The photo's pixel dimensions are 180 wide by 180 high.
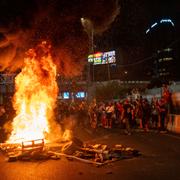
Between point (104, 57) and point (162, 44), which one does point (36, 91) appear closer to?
point (104, 57)

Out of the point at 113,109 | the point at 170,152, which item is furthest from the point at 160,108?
the point at 170,152

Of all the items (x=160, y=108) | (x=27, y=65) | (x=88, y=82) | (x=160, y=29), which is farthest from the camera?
(x=160, y=29)

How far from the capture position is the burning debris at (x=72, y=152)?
31.7 feet

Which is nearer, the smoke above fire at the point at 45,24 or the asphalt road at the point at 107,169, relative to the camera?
the asphalt road at the point at 107,169

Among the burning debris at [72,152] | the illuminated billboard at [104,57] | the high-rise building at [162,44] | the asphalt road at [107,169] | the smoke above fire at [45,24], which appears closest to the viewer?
the asphalt road at [107,169]

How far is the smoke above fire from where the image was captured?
11.9 metres

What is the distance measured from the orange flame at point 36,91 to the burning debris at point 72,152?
1.78 m

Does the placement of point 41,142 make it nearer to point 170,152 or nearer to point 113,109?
point 170,152

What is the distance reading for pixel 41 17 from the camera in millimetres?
12344

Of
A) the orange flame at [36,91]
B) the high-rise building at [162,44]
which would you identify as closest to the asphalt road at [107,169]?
the orange flame at [36,91]

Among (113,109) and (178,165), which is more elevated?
(113,109)

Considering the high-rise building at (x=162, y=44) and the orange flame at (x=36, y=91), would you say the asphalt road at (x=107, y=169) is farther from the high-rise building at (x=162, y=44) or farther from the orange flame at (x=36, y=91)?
the high-rise building at (x=162, y=44)

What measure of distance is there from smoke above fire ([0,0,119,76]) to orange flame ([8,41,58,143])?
→ 0.41 m

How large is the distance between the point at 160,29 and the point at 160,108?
87.1 metres
